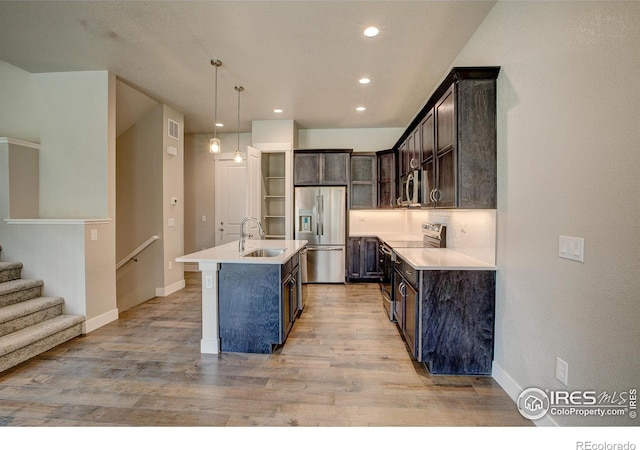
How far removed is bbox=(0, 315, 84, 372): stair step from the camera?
2.49 meters

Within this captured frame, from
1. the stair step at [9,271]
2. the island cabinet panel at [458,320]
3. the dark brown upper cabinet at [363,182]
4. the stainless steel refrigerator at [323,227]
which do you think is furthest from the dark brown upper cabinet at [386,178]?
the stair step at [9,271]

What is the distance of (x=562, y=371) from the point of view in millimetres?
1663

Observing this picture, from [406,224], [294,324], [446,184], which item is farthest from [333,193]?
[446,184]

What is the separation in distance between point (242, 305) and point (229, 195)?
3.87 metres

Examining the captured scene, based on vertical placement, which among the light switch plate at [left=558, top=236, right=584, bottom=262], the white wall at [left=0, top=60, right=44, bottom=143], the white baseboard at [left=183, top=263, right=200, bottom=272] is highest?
the white wall at [left=0, top=60, right=44, bottom=143]

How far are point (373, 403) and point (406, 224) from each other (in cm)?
413

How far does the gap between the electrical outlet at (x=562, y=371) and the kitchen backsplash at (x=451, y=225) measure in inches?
33.1

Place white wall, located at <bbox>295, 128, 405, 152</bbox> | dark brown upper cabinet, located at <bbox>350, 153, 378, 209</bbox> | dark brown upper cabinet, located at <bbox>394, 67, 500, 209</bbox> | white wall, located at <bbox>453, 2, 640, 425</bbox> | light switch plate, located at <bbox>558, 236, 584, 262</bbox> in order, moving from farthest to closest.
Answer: white wall, located at <bbox>295, 128, 405, 152</bbox>
dark brown upper cabinet, located at <bbox>350, 153, 378, 209</bbox>
dark brown upper cabinet, located at <bbox>394, 67, 500, 209</bbox>
light switch plate, located at <bbox>558, 236, 584, 262</bbox>
white wall, located at <bbox>453, 2, 640, 425</bbox>

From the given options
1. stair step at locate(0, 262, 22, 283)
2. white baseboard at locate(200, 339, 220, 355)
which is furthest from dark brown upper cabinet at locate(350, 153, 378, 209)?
stair step at locate(0, 262, 22, 283)

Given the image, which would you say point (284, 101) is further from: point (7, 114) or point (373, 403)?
point (373, 403)

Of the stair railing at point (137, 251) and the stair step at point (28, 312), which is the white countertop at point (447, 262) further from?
the stair railing at point (137, 251)

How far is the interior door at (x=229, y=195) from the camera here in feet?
20.3

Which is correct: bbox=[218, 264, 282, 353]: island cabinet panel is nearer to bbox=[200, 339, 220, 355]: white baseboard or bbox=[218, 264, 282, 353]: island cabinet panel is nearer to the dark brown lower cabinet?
bbox=[200, 339, 220, 355]: white baseboard

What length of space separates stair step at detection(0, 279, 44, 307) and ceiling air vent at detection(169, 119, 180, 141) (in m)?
2.72
